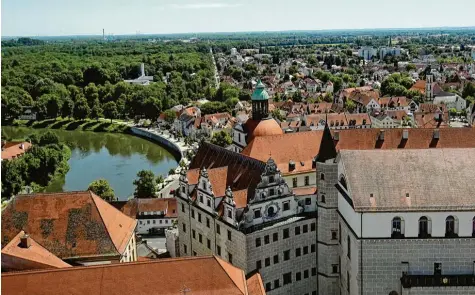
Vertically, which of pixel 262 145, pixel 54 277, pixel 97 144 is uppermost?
pixel 262 145

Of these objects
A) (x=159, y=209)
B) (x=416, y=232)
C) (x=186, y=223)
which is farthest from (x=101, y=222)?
(x=159, y=209)

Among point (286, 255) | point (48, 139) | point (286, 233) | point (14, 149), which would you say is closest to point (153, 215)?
point (286, 255)

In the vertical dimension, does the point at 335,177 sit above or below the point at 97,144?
above

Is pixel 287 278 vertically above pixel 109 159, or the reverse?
pixel 287 278

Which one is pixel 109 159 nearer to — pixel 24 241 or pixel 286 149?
pixel 286 149

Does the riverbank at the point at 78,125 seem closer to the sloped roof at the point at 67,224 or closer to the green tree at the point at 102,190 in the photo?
the green tree at the point at 102,190

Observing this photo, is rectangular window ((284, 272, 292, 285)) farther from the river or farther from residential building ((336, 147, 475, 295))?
the river

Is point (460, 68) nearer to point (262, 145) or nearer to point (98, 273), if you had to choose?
point (262, 145)
